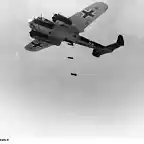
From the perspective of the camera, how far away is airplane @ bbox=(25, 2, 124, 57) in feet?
136

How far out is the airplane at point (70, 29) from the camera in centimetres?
4153

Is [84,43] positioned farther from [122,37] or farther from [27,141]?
[27,141]

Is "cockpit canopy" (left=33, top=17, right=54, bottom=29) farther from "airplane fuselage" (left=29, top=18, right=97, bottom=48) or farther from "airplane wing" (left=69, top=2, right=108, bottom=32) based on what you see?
"airplane wing" (left=69, top=2, right=108, bottom=32)

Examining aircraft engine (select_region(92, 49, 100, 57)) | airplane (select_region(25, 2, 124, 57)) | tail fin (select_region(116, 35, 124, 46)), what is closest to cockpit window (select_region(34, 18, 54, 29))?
airplane (select_region(25, 2, 124, 57))

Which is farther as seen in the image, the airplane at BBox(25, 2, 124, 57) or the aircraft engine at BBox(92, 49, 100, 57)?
the aircraft engine at BBox(92, 49, 100, 57)

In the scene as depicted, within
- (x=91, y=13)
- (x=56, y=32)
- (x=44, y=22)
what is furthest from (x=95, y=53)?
(x=44, y=22)

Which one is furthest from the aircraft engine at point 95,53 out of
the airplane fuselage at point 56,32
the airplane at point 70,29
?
the airplane fuselage at point 56,32

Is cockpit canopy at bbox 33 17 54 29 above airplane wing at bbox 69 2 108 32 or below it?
below

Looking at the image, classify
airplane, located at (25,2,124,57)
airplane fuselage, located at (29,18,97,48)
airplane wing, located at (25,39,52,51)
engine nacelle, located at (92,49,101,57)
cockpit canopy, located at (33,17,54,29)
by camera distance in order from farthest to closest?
airplane wing, located at (25,39,52,51), engine nacelle, located at (92,49,101,57), airplane, located at (25,2,124,57), airplane fuselage, located at (29,18,97,48), cockpit canopy, located at (33,17,54,29)

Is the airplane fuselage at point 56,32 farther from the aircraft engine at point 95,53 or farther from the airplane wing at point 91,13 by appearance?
the airplane wing at point 91,13

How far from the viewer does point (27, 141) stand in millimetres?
48344

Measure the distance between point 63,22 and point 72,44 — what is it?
454 centimetres

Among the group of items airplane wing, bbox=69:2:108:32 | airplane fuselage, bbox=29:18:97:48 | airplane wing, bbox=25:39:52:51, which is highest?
airplane wing, bbox=69:2:108:32

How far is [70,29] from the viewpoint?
43.5 meters
